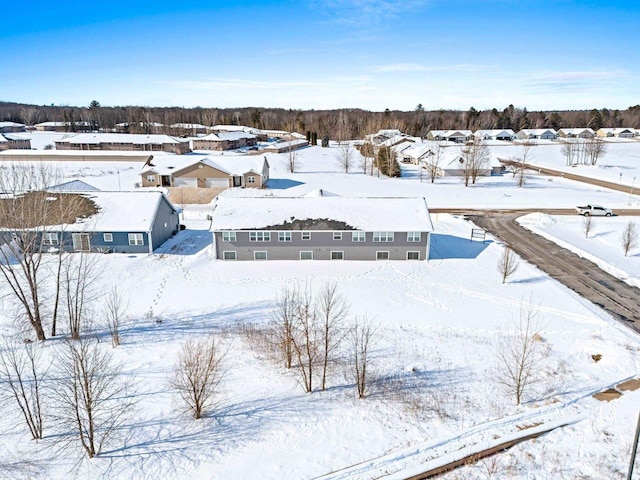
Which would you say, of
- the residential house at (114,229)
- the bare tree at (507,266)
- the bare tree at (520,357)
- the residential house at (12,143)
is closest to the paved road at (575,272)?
the bare tree at (507,266)

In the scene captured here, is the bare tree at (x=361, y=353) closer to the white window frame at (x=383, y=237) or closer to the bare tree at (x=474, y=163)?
the white window frame at (x=383, y=237)

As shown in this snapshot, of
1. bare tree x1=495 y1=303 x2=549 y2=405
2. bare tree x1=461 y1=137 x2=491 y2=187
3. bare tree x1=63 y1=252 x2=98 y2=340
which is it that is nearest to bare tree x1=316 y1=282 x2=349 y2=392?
bare tree x1=495 y1=303 x2=549 y2=405

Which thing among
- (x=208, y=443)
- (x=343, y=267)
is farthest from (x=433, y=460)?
(x=343, y=267)

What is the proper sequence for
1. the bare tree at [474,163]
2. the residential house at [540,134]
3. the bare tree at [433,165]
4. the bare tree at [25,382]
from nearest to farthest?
1. the bare tree at [25,382]
2. the bare tree at [474,163]
3. the bare tree at [433,165]
4. the residential house at [540,134]

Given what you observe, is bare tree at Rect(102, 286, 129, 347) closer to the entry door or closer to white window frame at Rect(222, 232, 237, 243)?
the entry door

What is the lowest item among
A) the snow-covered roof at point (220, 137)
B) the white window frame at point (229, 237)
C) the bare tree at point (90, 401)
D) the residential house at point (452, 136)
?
the bare tree at point (90, 401)

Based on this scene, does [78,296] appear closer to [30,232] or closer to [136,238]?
[30,232]

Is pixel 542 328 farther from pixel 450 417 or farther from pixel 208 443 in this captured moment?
pixel 208 443
